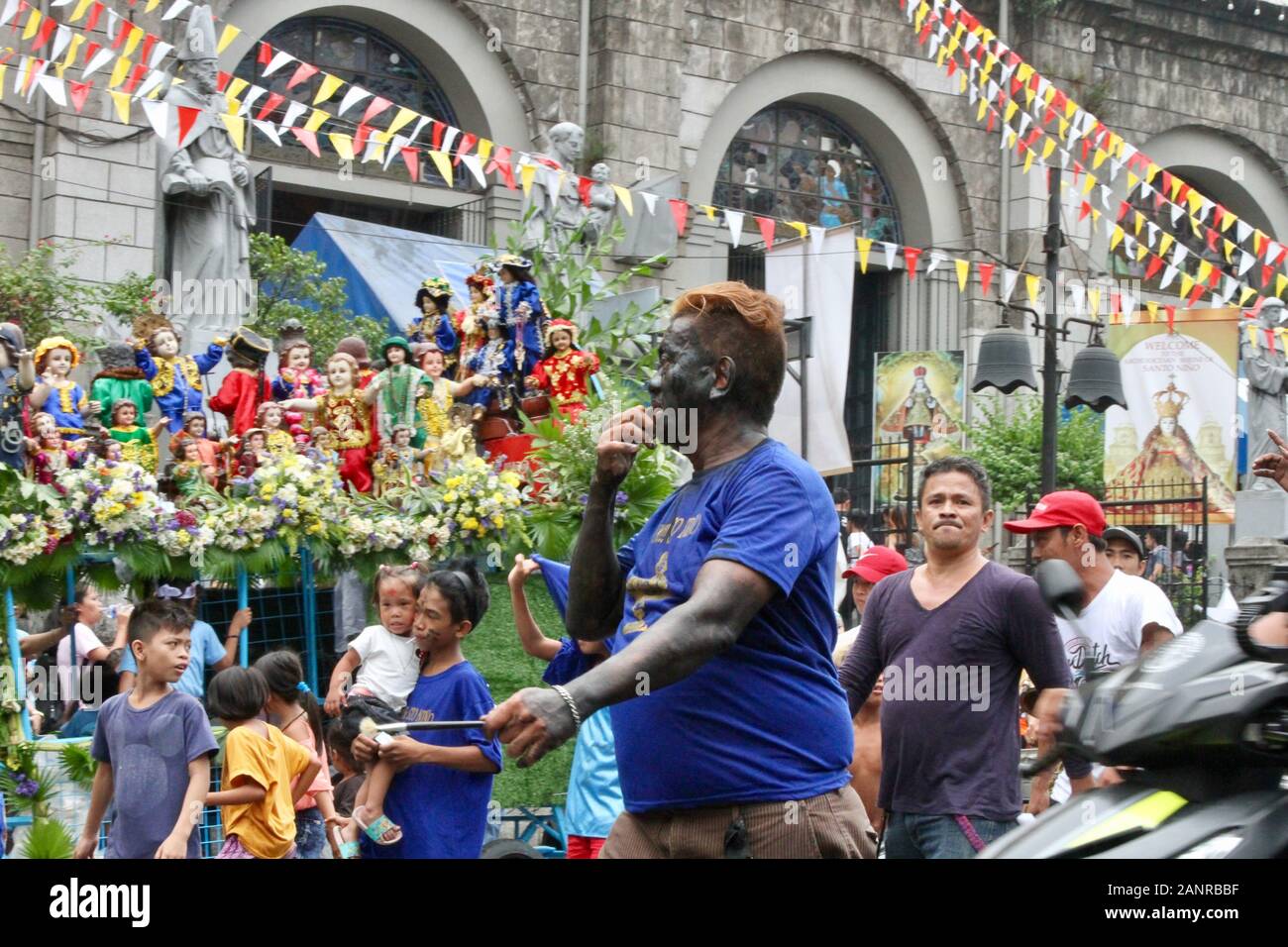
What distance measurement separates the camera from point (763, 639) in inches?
154

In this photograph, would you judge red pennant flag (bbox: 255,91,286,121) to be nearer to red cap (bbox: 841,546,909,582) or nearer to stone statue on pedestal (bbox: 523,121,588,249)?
stone statue on pedestal (bbox: 523,121,588,249)

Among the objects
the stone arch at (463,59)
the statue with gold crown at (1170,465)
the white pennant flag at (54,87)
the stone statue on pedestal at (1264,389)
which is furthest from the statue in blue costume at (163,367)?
the stone statue on pedestal at (1264,389)

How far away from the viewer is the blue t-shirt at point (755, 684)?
388 centimetres

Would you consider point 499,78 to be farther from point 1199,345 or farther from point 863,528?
point 1199,345

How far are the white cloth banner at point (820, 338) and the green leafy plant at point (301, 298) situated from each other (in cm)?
443

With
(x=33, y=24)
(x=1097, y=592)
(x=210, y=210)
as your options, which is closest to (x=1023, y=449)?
(x=210, y=210)

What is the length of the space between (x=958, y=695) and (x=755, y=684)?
1.54m

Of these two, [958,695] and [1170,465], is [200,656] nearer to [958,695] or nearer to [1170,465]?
[958,695]

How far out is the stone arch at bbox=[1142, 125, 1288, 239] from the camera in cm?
3000

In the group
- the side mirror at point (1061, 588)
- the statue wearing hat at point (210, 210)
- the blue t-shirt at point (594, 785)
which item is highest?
the statue wearing hat at point (210, 210)

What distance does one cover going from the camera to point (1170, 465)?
20.1m

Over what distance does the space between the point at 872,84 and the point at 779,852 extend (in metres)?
23.9

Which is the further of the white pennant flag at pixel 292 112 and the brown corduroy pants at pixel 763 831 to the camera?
the white pennant flag at pixel 292 112

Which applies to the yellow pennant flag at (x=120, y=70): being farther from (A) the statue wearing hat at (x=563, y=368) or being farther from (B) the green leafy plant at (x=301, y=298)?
(A) the statue wearing hat at (x=563, y=368)
